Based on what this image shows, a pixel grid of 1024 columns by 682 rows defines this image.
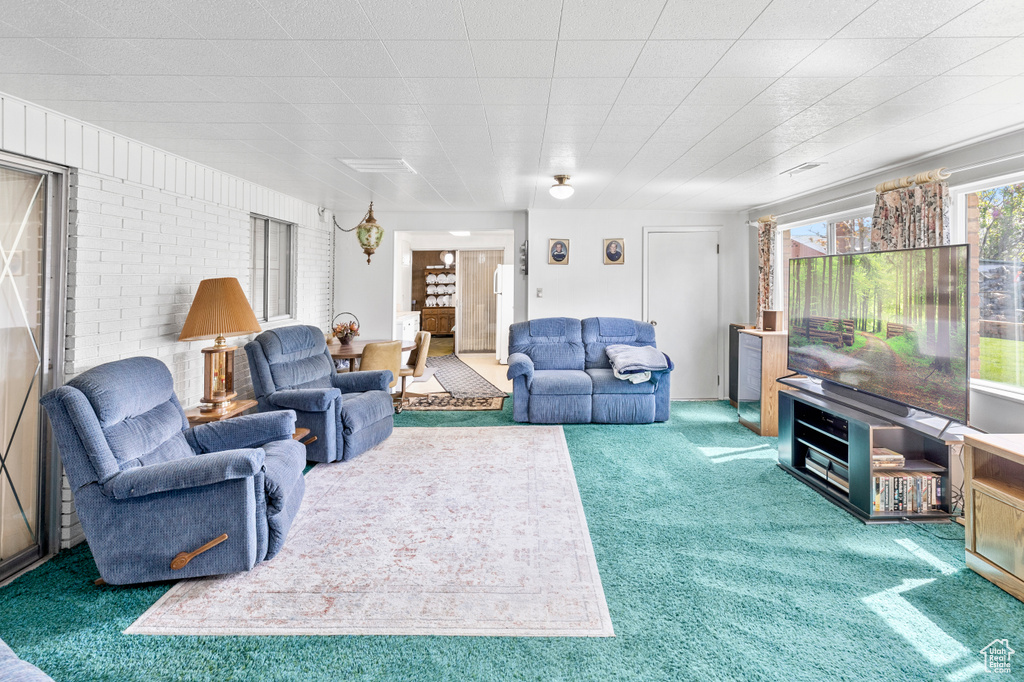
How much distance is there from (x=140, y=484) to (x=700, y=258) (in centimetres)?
598

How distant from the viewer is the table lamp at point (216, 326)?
3.47m

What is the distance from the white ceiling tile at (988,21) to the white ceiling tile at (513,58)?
55.2 inches

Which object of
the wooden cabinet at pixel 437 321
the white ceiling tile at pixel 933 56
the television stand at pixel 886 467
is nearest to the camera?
the white ceiling tile at pixel 933 56

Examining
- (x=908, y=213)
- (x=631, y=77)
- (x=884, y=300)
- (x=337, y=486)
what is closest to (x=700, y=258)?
(x=908, y=213)

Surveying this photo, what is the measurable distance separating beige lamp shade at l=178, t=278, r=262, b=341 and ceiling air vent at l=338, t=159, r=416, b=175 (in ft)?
4.14

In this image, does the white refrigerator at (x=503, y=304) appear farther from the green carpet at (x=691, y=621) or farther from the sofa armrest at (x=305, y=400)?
the green carpet at (x=691, y=621)

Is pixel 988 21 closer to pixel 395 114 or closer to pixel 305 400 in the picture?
pixel 395 114

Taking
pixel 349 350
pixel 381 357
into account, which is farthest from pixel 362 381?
pixel 349 350

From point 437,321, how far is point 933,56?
1041 cm

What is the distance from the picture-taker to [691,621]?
2.14 m

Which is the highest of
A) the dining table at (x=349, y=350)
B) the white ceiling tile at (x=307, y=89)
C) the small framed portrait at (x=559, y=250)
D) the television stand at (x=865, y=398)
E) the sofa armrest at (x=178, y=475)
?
the white ceiling tile at (x=307, y=89)

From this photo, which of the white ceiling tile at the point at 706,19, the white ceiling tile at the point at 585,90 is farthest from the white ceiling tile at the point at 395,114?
the white ceiling tile at the point at 706,19

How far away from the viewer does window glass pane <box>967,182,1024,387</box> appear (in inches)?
128

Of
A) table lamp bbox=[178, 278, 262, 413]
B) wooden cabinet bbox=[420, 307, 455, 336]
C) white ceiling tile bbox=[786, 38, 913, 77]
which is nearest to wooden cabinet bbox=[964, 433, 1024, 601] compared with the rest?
white ceiling tile bbox=[786, 38, 913, 77]
